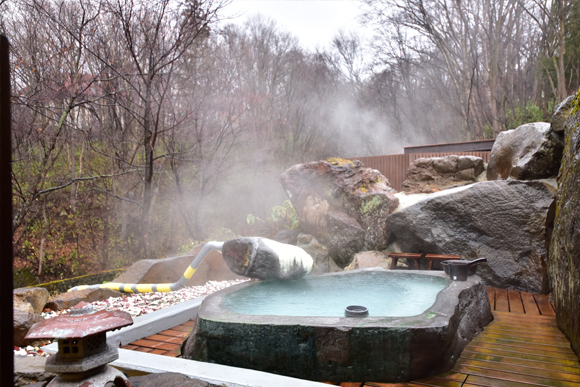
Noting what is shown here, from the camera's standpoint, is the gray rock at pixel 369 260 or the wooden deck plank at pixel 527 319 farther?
the gray rock at pixel 369 260

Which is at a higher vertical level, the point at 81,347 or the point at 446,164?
the point at 446,164

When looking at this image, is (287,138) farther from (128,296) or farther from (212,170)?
(128,296)

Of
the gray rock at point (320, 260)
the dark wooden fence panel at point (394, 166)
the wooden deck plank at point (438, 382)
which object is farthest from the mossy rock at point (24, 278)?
the dark wooden fence panel at point (394, 166)

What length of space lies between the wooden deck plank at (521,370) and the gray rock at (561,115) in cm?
425

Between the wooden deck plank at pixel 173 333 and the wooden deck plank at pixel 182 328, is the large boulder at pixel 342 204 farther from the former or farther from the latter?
the wooden deck plank at pixel 173 333

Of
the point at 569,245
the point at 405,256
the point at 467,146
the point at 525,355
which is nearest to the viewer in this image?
the point at 525,355

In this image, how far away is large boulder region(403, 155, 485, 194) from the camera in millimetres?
7688

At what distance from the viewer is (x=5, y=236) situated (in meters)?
0.61

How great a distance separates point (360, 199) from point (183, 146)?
4.26 meters

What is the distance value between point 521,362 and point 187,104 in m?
7.21

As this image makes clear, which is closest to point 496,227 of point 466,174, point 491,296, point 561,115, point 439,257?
point 439,257

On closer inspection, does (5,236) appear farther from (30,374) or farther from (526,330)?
(526,330)

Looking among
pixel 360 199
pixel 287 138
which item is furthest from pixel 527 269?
pixel 287 138

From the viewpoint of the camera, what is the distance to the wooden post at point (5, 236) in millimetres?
587
